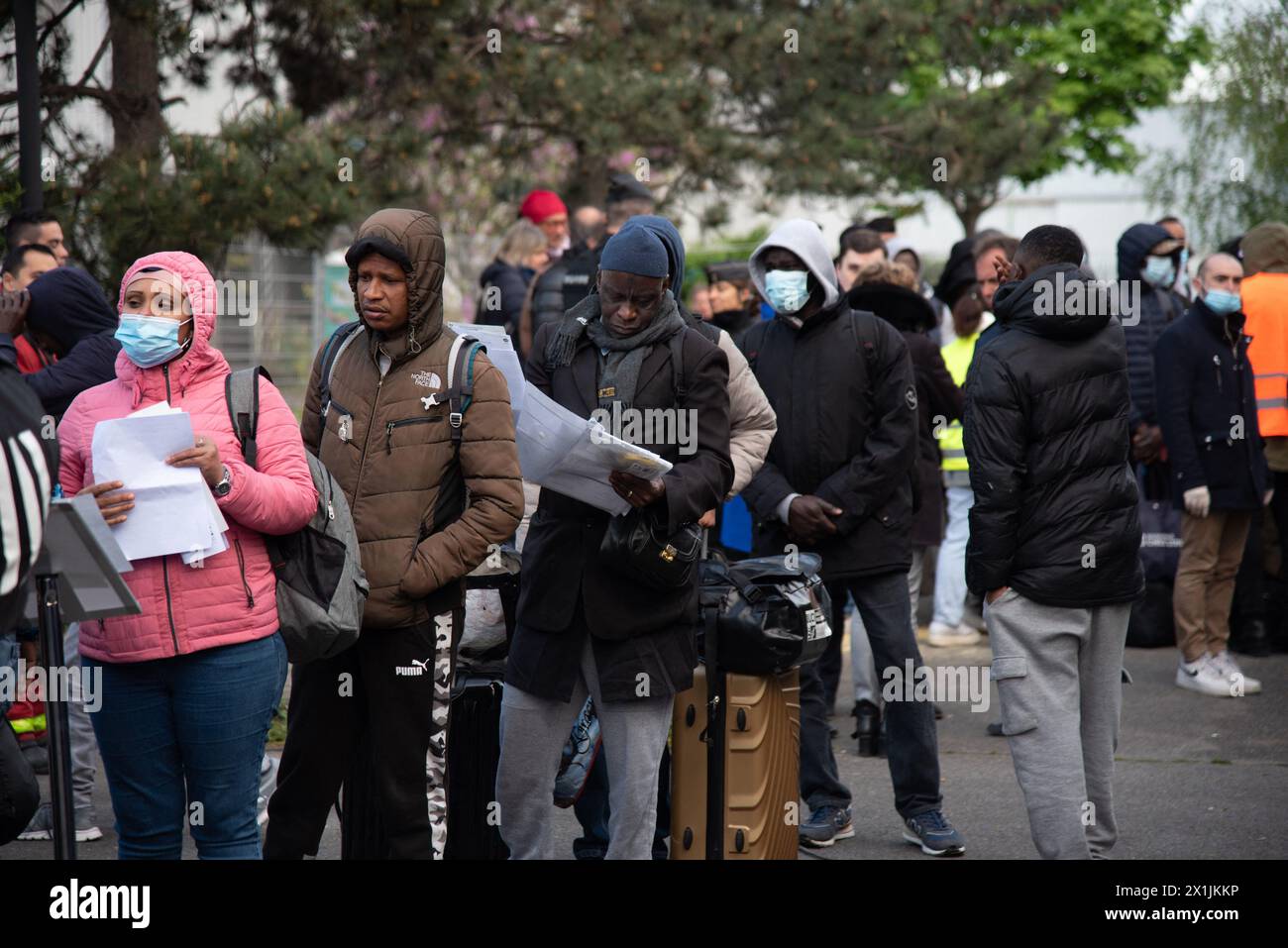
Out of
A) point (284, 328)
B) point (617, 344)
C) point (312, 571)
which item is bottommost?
point (312, 571)

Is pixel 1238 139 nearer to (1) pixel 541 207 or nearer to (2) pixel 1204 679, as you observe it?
(1) pixel 541 207

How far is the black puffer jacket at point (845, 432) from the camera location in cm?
579

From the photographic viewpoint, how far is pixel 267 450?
4.10 meters

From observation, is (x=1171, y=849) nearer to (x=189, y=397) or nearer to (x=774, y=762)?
(x=774, y=762)

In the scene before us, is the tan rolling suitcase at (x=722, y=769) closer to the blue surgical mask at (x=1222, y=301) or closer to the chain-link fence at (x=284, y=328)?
the blue surgical mask at (x=1222, y=301)

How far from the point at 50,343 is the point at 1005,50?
14.0 m

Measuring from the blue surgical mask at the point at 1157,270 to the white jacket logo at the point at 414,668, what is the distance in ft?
18.9

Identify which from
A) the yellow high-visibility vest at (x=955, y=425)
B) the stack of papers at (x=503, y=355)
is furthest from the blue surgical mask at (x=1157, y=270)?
the stack of papers at (x=503, y=355)

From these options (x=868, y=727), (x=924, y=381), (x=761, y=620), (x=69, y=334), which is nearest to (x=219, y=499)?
(x=761, y=620)

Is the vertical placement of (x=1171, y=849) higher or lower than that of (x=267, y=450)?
lower

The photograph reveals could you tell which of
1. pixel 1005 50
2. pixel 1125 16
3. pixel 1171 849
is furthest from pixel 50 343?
pixel 1125 16

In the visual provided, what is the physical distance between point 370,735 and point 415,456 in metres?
0.83

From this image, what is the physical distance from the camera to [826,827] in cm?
575

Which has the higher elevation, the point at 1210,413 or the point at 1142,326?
the point at 1142,326
